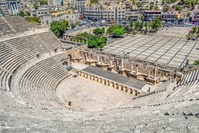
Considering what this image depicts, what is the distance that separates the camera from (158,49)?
51.9m

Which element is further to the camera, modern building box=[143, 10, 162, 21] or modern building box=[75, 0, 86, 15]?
modern building box=[75, 0, 86, 15]

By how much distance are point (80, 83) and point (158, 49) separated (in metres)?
29.6

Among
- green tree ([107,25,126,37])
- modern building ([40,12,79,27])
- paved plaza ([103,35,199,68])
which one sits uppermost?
modern building ([40,12,79,27])

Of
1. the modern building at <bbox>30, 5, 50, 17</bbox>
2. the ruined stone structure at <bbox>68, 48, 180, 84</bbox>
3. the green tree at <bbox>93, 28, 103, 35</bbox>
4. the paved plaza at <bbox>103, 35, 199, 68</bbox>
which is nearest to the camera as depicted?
the ruined stone structure at <bbox>68, 48, 180, 84</bbox>

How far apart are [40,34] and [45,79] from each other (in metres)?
14.1

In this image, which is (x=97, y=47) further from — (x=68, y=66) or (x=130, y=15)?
(x=130, y=15)

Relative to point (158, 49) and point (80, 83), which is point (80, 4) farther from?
point (80, 83)

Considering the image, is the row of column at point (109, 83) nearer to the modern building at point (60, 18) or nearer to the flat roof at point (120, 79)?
the flat roof at point (120, 79)

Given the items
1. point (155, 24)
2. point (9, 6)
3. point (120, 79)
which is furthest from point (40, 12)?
point (120, 79)

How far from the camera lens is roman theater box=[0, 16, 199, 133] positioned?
10.9 meters

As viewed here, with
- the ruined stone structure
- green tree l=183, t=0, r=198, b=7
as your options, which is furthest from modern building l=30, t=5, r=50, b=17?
green tree l=183, t=0, r=198, b=7

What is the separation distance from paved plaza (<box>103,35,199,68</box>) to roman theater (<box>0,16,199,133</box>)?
2.25 feet

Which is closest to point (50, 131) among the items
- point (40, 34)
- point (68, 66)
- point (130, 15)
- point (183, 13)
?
point (68, 66)

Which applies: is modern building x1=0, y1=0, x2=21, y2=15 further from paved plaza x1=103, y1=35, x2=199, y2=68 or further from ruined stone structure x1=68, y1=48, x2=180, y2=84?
ruined stone structure x1=68, y1=48, x2=180, y2=84
